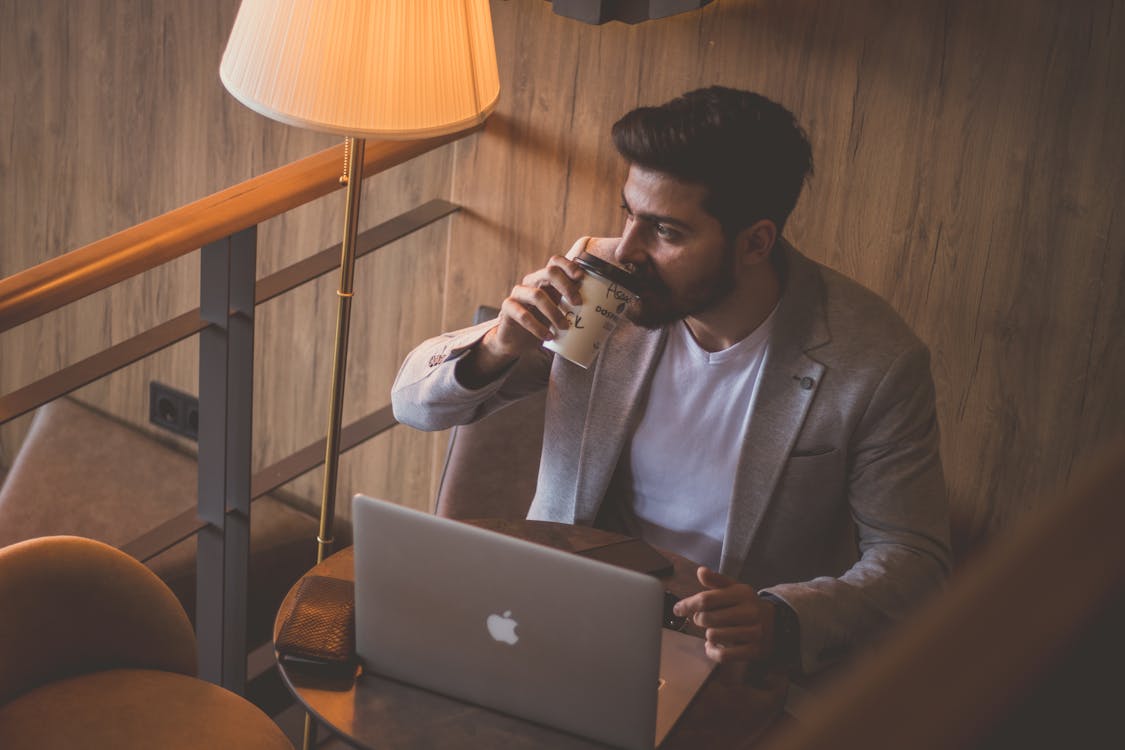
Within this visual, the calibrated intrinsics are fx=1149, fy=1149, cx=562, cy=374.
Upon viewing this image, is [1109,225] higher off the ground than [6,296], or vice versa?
[1109,225]

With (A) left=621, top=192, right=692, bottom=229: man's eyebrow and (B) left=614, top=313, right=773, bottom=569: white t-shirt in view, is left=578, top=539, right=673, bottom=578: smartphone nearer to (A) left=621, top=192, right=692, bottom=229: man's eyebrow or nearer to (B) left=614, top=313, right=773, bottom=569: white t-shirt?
(B) left=614, top=313, right=773, bottom=569: white t-shirt

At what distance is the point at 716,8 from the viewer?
2.14 meters

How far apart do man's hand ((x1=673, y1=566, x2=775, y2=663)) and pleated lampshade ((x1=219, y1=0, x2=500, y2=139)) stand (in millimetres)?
684

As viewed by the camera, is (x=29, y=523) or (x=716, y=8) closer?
(x=716, y=8)

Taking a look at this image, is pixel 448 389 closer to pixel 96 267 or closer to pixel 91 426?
pixel 96 267

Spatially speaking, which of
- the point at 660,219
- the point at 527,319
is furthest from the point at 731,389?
the point at 527,319

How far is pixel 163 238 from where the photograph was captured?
179cm

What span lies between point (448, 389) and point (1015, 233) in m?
1.00

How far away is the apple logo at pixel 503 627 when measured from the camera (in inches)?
45.3

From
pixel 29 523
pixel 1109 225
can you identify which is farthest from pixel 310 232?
pixel 1109 225

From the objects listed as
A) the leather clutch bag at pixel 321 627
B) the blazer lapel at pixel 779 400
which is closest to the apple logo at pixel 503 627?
the leather clutch bag at pixel 321 627

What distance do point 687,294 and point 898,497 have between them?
42 centimetres

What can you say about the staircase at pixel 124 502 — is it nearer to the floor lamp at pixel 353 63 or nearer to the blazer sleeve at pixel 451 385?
the blazer sleeve at pixel 451 385

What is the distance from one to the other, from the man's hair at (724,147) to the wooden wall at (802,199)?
0.40m
